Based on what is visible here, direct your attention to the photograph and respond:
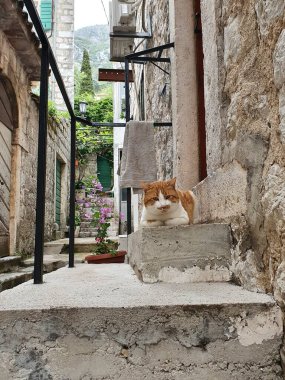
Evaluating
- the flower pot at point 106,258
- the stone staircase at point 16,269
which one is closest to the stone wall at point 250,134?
the flower pot at point 106,258

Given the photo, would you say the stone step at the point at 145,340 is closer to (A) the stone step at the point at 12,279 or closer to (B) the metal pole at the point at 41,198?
(B) the metal pole at the point at 41,198

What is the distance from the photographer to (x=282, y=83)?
108 centimetres

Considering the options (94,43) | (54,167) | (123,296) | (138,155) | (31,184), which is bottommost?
(123,296)

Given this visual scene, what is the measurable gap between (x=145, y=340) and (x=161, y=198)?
2.77ft

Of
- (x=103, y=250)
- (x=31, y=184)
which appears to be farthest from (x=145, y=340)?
(x=31, y=184)

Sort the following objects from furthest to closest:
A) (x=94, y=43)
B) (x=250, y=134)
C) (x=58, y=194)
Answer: (x=94, y=43), (x=58, y=194), (x=250, y=134)

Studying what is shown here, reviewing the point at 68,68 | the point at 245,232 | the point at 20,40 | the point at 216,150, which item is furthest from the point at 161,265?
the point at 68,68

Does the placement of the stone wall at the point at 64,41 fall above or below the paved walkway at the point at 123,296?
above

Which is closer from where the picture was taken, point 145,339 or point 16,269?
point 145,339

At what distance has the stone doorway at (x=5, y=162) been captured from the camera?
17.3ft

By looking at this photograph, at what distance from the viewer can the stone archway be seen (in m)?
5.27

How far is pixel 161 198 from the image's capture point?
175 cm

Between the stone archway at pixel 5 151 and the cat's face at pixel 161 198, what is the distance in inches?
162

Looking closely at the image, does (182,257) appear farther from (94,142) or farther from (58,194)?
(94,142)
